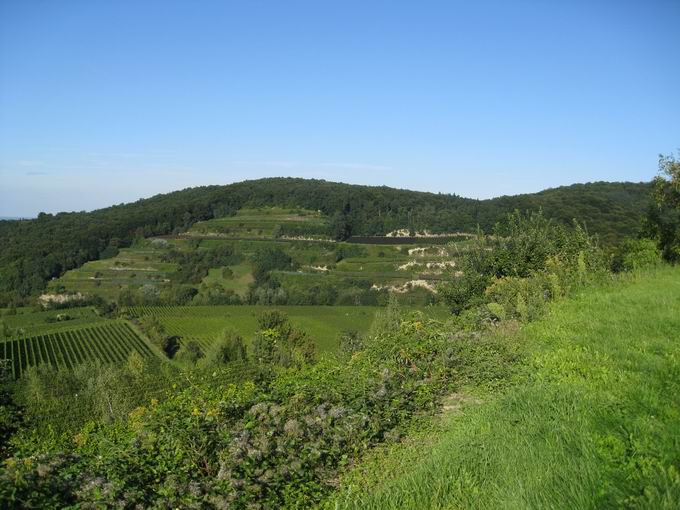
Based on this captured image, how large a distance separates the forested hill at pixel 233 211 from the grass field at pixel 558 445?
78.4 meters

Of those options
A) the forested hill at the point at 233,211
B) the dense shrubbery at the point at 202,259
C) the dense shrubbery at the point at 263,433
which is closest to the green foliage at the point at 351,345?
the dense shrubbery at the point at 263,433

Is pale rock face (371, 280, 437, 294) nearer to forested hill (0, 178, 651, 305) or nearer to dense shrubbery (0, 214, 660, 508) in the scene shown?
forested hill (0, 178, 651, 305)

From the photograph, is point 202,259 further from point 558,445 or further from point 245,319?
point 558,445

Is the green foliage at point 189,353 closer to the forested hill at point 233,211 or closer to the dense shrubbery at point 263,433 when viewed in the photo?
the forested hill at point 233,211

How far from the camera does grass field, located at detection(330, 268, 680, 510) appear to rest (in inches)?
114

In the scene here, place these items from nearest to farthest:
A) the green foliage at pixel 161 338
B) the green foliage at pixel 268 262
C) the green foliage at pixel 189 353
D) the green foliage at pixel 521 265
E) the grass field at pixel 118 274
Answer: the green foliage at pixel 521 265 → the green foliage at pixel 189 353 → the green foliage at pixel 161 338 → the grass field at pixel 118 274 → the green foliage at pixel 268 262

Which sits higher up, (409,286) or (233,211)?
(233,211)

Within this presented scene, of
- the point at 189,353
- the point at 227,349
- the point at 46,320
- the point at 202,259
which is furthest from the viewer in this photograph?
the point at 202,259

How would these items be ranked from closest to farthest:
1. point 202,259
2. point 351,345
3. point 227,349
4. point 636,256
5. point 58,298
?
point 351,345 < point 636,256 < point 227,349 < point 58,298 < point 202,259

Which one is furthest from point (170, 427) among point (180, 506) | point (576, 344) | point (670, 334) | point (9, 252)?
point (9, 252)

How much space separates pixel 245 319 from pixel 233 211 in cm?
7109

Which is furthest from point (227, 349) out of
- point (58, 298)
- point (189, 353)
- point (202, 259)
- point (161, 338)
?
point (202, 259)

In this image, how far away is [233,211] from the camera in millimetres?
149750

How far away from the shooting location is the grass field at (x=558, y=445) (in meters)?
2.90
